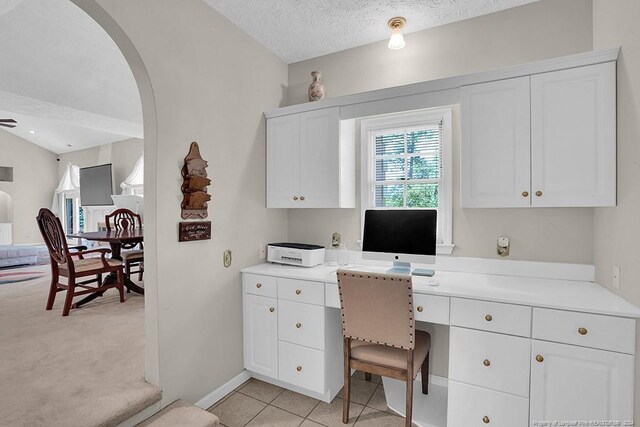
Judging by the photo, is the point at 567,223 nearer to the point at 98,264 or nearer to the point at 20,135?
the point at 98,264

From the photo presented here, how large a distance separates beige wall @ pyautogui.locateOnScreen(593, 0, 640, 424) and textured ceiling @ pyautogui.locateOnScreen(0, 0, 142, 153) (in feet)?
12.4

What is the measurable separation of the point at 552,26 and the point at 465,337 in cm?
217

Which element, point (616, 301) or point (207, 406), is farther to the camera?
point (207, 406)

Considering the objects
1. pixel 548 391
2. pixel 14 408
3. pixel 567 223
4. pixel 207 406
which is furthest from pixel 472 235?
pixel 14 408

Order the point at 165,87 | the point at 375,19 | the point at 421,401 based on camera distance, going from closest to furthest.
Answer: the point at 165,87 → the point at 421,401 → the point at 375,19

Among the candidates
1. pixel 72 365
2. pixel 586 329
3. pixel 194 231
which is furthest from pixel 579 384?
pixel 72 365

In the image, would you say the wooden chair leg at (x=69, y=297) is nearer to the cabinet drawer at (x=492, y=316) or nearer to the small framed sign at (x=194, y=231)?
the small framed sign at (x=194, y=231)

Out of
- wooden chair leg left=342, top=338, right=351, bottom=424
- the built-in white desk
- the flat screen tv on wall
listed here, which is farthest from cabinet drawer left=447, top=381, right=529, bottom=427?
the flat screen tv on wall

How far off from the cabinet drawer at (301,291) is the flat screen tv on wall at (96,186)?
6.56 meters

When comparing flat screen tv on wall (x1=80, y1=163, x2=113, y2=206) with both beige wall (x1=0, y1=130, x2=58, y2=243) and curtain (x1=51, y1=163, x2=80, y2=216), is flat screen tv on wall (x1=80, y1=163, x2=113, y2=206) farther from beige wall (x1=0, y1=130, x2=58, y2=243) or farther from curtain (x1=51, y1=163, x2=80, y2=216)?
A: beige wall (x1=0, y1=130, x2=58, y2=243)

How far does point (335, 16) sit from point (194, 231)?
1896 mm

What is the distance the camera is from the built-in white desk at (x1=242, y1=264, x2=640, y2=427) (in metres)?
1.46

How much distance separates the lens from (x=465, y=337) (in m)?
1.74

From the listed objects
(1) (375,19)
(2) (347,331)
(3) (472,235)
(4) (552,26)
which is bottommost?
(2) (347,331)
